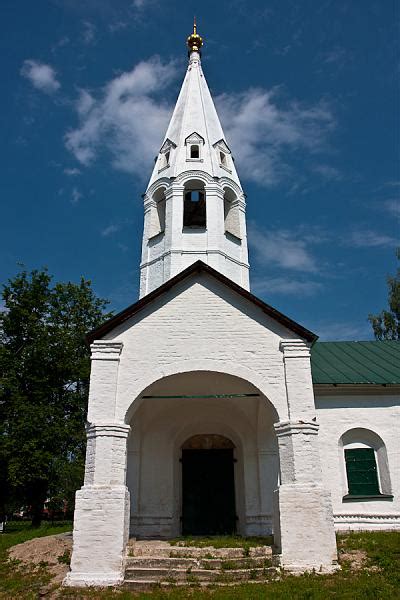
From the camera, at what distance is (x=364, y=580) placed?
28.8ft

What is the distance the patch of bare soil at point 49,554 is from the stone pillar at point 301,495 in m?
4.50

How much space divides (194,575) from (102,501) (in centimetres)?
227

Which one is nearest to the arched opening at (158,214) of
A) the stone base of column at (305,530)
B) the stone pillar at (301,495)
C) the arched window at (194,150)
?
the arched window at (194,150)

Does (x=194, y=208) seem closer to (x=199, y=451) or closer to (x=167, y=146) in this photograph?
(x=167, y=146)

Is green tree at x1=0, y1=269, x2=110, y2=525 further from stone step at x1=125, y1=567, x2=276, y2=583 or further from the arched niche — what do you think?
stone step at x1=125, y1=567, x2=276, y2=583

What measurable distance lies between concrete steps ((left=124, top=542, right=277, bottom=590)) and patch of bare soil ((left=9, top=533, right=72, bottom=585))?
1.58 metres

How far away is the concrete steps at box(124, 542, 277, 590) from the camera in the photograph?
30.2 ft

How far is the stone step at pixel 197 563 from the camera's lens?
31.5 ft

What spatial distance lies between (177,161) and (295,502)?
1244 centimetres

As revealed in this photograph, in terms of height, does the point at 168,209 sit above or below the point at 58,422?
above

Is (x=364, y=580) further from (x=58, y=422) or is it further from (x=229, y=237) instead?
(x=58, y=422)

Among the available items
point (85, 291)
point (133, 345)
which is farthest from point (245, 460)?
point (85, 291)

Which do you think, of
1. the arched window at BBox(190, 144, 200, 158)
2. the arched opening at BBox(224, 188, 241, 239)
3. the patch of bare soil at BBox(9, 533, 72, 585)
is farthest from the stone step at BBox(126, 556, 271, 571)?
the arched window at BBox(190, 144, 200, 158)

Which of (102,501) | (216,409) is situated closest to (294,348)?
(216,409)
